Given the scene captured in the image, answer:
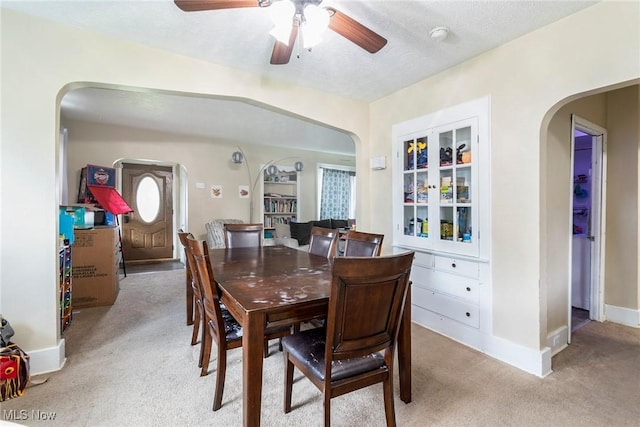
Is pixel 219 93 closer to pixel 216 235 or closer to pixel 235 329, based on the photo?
pixel 235 329

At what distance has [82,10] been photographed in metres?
1.90

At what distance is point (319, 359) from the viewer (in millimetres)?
1411

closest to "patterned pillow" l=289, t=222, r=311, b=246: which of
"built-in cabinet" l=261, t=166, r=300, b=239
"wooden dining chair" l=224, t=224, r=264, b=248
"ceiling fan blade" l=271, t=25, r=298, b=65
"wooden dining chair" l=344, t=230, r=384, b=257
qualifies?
"built-in cabinet" l=261, t=166, r=300, b=239

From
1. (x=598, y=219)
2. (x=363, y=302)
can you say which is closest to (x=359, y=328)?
(x=363, y=302)

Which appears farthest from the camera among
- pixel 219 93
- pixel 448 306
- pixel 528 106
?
pixel 448 306

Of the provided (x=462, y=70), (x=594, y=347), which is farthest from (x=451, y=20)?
(x=594, y=347)

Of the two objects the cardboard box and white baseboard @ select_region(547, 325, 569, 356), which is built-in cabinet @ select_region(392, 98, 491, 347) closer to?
white baseboard @ select_region(547, 325, 569, 356)

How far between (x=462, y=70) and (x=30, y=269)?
357 centimetres

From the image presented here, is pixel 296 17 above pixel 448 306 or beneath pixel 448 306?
above

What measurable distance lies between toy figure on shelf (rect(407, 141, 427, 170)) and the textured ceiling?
24.0 inches

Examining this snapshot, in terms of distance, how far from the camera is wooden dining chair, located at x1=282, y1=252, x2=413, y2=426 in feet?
4.05

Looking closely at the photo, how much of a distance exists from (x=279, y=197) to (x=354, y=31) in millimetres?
4817

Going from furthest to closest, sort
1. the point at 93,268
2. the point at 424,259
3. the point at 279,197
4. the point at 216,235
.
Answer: the point at 279,197
the point at 216,235
the point at 93,268
the point at 424,259

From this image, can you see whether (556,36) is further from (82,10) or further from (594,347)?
(82,10)
